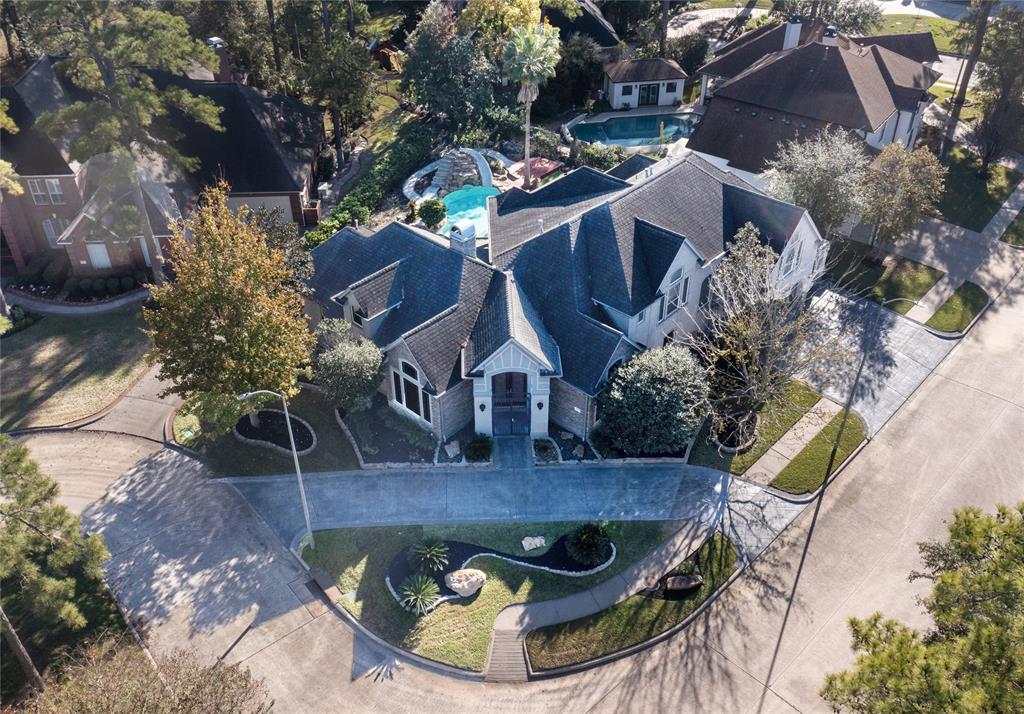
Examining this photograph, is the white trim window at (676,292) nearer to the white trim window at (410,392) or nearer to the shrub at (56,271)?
the white trim window at (410,392)

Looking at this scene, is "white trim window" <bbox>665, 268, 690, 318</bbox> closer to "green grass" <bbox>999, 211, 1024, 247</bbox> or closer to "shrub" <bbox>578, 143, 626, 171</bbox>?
"shrub" <bbox>578, 143, 626, 171</bbox>

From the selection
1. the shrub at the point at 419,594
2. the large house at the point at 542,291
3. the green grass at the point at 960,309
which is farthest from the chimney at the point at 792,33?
the shrub at the point at 419,594

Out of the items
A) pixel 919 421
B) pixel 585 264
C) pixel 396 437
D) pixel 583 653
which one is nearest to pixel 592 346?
pixel 585 264

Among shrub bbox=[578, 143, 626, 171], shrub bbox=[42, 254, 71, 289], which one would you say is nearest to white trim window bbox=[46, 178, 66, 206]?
shrub bbox=[42, 254, 71, 289]

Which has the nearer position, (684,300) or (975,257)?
(684,300)

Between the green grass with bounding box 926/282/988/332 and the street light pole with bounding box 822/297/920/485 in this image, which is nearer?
the street light pole with bounding box 822/297/920/485

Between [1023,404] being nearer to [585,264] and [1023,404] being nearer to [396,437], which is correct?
[585,264]

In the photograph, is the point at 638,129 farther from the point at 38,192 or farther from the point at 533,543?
the point at 38,192
